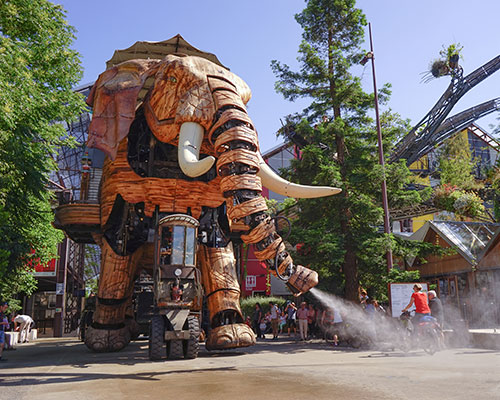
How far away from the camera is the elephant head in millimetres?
7180

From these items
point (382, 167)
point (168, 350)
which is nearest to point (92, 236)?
point (168, 350)

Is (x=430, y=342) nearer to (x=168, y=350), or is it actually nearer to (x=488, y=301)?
(x=168, y=350)

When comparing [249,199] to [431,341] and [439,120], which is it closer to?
[431,341]

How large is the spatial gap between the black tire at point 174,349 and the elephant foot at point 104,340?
9.09 ft

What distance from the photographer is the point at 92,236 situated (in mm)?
12812

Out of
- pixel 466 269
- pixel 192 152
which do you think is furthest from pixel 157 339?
pixel 466 269

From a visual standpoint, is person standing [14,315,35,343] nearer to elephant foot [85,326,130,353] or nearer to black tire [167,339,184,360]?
elephant foot [85,326,130,353]

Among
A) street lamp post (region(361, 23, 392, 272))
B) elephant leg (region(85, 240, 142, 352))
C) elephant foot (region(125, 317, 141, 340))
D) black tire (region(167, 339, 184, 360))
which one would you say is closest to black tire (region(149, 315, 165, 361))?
black tire (region(167, 339, 184, 360))

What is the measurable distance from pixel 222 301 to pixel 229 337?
0.89m

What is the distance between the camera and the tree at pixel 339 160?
→ 14.2 metres

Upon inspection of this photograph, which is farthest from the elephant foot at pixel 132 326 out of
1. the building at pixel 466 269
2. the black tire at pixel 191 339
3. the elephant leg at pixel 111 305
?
the building at pixel 466 269

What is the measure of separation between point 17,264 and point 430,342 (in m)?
10.4

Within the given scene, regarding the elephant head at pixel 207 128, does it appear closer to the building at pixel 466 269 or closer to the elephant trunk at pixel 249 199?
the elephant trunk at pixel 249 199

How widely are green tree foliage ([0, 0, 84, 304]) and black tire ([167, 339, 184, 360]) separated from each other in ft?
12.6
